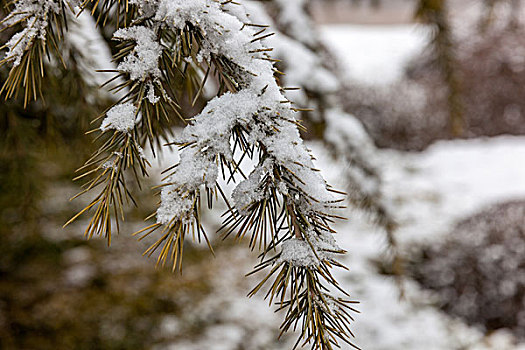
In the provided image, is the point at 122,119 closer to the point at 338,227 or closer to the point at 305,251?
the point at 305,251

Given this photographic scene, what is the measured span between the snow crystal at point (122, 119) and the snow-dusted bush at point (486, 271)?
259cm

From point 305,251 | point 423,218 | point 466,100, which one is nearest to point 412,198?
point 423,218

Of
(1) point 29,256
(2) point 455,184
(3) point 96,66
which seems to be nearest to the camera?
(3) point 96,66

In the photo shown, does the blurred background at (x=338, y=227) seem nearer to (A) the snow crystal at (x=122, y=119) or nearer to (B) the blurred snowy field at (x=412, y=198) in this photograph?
(B) the blurred snowy field at (x=412, y=198)

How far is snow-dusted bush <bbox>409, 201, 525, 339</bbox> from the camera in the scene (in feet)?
8.27

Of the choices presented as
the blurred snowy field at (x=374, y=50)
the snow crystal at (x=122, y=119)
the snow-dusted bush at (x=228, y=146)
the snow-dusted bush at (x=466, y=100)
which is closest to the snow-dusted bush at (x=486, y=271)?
the snow-dusted bush at (x=466, y=100)

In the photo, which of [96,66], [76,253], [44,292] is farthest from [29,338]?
[96,66]

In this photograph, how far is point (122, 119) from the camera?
1.40 feet

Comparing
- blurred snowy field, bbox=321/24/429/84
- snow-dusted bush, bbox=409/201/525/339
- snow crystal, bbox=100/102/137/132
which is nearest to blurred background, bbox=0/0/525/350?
snow-dusted bush, bbox=409/201/525/339

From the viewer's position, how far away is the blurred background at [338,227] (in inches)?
44.9

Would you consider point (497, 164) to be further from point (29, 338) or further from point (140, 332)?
point (29, 338)

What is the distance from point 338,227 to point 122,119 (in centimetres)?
341

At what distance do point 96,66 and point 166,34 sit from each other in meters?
0.62

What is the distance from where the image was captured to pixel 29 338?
2365 millimetres
